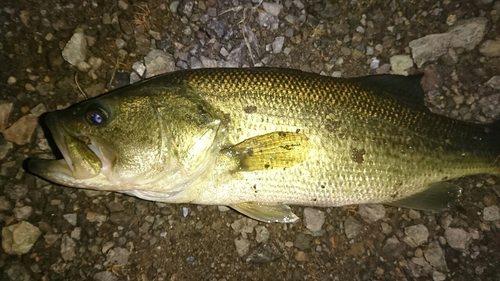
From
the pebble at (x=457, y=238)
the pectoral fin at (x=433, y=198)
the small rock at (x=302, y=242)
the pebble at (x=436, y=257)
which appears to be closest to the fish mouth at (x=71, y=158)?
the small rock at (x=302, y=242)

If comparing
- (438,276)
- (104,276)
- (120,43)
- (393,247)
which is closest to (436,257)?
(438,276)

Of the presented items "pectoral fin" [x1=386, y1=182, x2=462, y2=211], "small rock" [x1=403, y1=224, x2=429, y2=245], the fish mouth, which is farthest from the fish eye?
"small rock" [x1=403, y1=224, x2=429, y2=245]

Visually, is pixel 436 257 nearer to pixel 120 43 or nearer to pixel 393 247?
pixel 393 247

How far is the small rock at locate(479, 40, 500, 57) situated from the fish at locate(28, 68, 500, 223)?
37.5 inches

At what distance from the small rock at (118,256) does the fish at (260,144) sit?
22.3 inches

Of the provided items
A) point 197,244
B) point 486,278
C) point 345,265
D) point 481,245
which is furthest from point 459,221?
point 197,244

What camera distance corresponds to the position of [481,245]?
9.90 ft

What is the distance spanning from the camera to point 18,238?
2656mm

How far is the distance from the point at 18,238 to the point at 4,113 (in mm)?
977

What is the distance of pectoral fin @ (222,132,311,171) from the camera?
240 centimetres

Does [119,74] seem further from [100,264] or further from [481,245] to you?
[481,245]

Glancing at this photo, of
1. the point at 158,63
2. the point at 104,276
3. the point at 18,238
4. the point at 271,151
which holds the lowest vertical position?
the point at 104,276

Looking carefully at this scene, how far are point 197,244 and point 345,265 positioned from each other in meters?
1.24

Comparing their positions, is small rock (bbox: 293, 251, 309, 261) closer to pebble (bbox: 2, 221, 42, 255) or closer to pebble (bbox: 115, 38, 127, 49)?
pebble (bbox: 2, 221, 42, 255)
